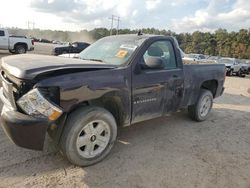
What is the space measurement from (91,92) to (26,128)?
2.85 ft

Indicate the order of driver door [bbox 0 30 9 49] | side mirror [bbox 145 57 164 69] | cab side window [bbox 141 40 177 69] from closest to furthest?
1. side mirror [bbox 145 57 164 69]
2. cab side window [bbox 141 40 177 69]
3. driver door [bbox 0 30 9 49]

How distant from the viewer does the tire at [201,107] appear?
551 centimetres

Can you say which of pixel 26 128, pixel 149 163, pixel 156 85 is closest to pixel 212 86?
pixel 156 85

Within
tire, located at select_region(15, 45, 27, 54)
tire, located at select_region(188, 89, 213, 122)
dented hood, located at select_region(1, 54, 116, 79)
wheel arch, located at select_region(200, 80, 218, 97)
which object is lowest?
tire, located at select_region(188, 89, 213, 122)

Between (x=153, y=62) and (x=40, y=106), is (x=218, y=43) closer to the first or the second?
(x=153, y=62)

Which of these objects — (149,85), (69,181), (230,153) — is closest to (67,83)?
(69,181)

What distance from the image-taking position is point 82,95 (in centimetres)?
317

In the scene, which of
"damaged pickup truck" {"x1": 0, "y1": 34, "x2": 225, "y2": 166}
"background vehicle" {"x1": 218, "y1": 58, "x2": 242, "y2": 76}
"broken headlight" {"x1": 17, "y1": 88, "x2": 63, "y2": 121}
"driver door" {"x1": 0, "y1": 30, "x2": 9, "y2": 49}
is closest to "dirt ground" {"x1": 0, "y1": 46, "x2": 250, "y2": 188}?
"damaged pickup truck" {"x1": 0, "y1": 34, "x2": 225, "y2": 166}

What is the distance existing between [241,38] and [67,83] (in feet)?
265

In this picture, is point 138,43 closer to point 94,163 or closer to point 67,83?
point 67,83

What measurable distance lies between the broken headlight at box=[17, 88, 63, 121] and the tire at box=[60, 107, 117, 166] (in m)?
0.31

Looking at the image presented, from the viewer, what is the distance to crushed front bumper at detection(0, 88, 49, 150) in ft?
Answer: 9.46

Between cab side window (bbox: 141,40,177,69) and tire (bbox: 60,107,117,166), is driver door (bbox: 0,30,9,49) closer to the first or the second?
cab side window (bbox: 141,40,177,69)

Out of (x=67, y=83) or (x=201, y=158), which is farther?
(x=201, y=158)
